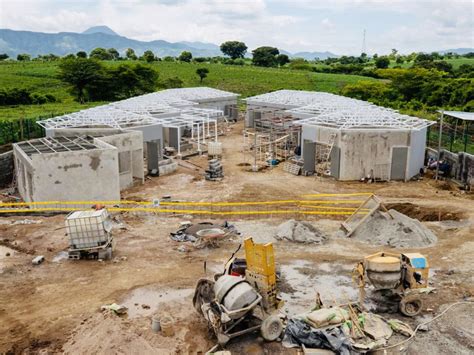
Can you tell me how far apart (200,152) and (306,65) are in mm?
72671

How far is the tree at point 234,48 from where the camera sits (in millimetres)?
136625

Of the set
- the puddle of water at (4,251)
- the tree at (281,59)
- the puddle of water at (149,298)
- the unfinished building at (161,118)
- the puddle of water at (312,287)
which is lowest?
the puddle of water at (4,251)

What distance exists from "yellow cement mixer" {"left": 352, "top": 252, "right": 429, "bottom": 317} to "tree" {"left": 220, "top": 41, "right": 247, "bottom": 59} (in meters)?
129

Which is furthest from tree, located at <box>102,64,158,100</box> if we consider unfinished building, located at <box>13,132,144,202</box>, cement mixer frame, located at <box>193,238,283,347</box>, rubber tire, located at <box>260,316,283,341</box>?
rubber tire, located at <box>260,316,283,341</box>

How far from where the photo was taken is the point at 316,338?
1166 cm

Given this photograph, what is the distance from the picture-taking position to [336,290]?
581 inches

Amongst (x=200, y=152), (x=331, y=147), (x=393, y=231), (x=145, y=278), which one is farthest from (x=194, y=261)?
(x=200, y=152)

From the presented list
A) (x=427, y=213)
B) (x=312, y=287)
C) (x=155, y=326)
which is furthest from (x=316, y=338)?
(x=427, y=213)

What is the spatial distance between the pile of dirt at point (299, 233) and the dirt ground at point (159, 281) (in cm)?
39

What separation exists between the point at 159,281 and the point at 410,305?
7.71 metres

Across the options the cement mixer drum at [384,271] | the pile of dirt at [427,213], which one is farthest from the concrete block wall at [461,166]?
the cement mixer drum at [384,271]

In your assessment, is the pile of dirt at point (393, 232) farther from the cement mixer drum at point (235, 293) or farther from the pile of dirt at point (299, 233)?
the cement mixer drum at point (235, 293)

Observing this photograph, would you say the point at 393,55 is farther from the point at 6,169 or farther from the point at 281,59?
the point at 6,169

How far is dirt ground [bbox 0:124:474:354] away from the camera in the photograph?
1197cm
